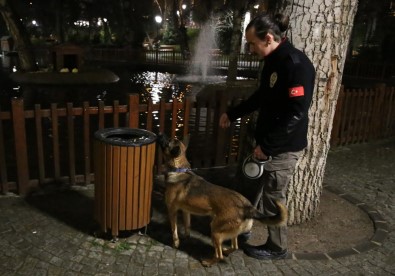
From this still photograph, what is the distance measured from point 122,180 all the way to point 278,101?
5.31 feet

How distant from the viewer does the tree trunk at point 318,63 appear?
3793 millimetres

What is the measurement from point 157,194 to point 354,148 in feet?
15.0

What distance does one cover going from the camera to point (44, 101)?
12750mm

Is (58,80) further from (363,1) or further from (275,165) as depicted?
(363,1)

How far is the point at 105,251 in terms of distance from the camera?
3600 millimetres

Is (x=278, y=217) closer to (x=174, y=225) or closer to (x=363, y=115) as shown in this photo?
(x=174, y=225)

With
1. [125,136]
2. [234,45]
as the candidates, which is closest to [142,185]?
[125,136]

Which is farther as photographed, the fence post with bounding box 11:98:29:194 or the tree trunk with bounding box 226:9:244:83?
the tree trunk with bounding box 226:9:244:83

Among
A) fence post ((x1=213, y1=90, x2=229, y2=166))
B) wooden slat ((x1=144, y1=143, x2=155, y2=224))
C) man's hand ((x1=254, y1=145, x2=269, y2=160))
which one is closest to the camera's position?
man's hand ((x1=254, y1=145, x2=269, y2=160))

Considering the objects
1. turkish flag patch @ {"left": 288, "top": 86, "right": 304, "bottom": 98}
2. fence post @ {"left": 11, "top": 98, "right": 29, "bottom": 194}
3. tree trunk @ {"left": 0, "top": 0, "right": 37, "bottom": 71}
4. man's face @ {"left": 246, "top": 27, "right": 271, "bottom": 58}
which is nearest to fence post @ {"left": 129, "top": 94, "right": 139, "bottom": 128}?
fence post @ {"left": 11, "top": 98, "right": 29, "bottom": 194}

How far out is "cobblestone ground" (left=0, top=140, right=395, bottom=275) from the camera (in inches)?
133

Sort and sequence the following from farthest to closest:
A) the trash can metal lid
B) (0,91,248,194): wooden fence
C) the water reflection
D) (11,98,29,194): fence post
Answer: the water reflection → (0,91,248,194): wooden fence → (11,98,29,194): fence post → the trash can metal lid

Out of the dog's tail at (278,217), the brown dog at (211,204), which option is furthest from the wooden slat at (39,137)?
the dog's tail at (278,217)

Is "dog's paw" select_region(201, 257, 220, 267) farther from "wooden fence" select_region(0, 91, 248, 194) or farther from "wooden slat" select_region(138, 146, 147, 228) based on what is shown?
"wooden fence" select_region(0, 91, 248, 194)
